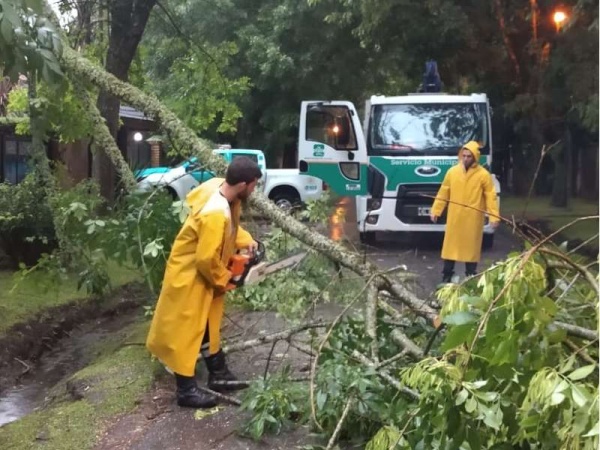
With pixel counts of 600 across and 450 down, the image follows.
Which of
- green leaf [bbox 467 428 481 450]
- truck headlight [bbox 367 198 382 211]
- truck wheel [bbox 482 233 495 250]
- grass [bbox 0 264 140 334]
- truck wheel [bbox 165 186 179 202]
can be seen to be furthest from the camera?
truck wheel [bbox 482 233 495 250]

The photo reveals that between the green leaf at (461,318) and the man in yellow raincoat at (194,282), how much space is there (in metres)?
2.45

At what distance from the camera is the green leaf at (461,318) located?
268 centimetres

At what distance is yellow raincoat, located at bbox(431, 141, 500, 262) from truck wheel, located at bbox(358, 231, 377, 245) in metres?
3.63

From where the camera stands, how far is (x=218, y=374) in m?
5.47

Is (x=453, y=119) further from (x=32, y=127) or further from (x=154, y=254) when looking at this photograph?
(x=154, y=254)

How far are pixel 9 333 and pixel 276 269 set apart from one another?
12.2ft

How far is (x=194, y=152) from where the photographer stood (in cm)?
649

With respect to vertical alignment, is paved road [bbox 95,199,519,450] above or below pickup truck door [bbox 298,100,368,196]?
below

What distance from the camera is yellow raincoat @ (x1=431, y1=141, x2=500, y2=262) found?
27.4 feet

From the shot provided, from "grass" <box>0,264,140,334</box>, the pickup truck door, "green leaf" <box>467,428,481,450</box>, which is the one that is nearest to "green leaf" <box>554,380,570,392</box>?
"green leaf" <box>467,428,481,450</box>

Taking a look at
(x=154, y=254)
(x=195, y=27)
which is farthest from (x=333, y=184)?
(x=195, y=27)

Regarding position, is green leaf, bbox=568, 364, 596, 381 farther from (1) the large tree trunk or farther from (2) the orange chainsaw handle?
(1) the large tree trunk

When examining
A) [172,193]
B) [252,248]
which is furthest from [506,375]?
[172,193]

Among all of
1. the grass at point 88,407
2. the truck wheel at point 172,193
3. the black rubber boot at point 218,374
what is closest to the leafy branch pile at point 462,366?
the black rubber boot at point 218,374
